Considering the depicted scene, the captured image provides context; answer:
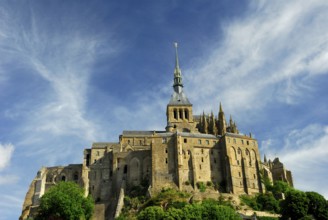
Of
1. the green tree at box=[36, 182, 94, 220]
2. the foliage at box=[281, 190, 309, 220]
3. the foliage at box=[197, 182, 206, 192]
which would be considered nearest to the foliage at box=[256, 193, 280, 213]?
the foliage at box=[281, 190, 309, 220]

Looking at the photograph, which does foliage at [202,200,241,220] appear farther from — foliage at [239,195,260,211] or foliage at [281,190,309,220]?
foliage at [239,195,260,211]

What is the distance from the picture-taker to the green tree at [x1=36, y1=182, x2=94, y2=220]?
72125mm

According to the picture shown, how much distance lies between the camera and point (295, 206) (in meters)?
65.6

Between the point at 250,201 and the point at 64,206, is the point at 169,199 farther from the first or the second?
the point at 64,206

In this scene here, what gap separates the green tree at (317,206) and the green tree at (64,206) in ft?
131

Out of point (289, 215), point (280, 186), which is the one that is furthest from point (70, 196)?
point (280, 186)

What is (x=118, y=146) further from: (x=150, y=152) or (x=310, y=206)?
(x=310, y=206)

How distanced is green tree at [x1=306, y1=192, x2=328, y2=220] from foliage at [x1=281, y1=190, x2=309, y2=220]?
1.20 meters

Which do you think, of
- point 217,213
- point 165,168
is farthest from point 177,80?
point 217,213

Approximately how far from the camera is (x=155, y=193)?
83875mm

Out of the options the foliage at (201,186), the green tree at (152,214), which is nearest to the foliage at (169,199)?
the foliage at (201,186)

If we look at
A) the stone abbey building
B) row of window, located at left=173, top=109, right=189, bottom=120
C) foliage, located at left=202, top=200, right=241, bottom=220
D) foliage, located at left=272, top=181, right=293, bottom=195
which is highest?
row of window, located at left=173, top=109, right=189, bottom=120

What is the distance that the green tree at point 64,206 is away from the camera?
72.1m

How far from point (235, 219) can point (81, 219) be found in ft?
95.5
